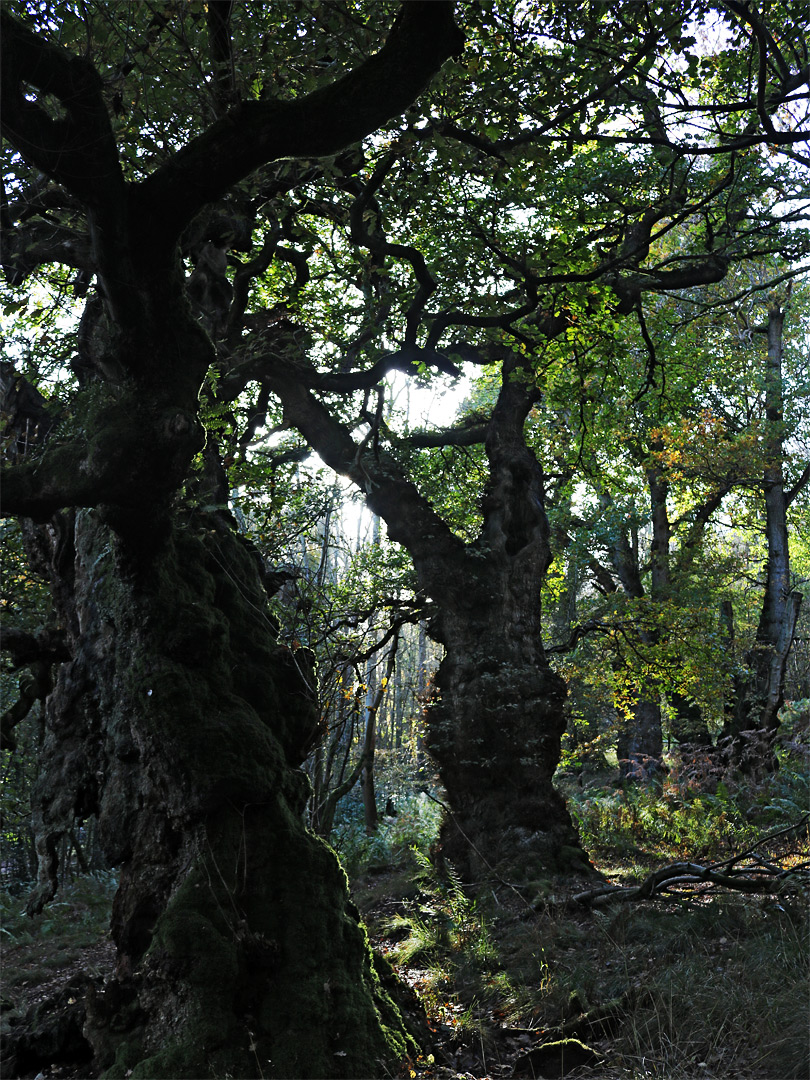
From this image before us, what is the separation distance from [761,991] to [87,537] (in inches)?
215

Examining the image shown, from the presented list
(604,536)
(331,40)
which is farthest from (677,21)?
(604,536)

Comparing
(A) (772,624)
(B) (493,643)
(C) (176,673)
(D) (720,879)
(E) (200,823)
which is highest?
(A) (772,624)

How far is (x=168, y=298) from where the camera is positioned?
4.28 meters

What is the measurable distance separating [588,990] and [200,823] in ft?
9.83

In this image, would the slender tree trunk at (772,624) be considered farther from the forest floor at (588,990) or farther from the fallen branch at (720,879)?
the fallen branch at (720,879)

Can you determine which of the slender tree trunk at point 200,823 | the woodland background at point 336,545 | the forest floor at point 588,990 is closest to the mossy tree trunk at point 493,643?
the woodland background at point 336,545

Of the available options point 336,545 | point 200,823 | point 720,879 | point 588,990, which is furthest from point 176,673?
point 720,879

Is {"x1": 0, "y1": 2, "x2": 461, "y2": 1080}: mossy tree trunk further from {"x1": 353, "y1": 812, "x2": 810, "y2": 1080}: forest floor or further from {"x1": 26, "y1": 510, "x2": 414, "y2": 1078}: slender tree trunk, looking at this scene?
{"x1": 353, "y1": 812, "x2": 810, "y2": 1080}: forest floor

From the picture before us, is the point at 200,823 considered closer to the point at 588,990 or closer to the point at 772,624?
the point at 588,990

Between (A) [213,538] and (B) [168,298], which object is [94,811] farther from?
(B) [168,298]

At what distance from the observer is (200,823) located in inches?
166

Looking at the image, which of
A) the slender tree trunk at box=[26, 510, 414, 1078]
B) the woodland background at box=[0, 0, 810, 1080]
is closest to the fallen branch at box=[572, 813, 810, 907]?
the woodland background at box=[0, 0, 810, 1080]

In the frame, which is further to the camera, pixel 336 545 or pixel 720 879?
pixel 336 545

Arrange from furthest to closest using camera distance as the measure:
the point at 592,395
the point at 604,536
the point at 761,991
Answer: the point at 604,536
the point at 592,395
the point at 761,991
